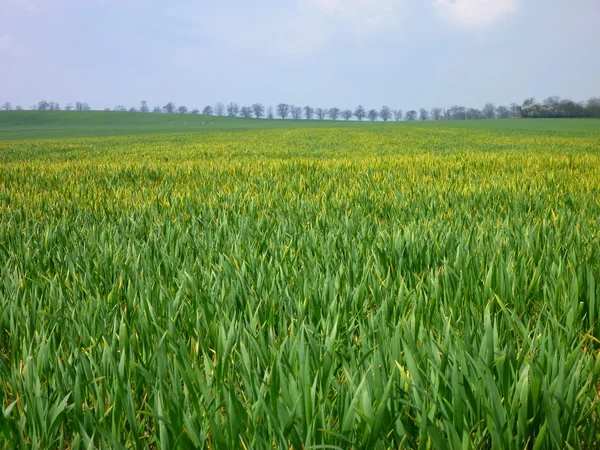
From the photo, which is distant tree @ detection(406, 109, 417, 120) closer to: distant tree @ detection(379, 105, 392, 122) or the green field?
distant tree @ detection(379, 105, 392, 122)

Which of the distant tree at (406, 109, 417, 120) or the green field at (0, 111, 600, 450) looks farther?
the distant tree at (406, 109, 417, 120)

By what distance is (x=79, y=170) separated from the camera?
324 inches

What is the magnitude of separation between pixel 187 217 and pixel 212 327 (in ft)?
7.90

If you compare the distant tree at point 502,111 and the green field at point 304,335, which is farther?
the distant tree at point 502,111

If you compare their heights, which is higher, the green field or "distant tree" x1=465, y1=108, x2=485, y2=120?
"distant tree" x1=465, y1=108, x2=485, y2=120

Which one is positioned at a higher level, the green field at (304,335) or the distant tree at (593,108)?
the distant tree at (593,108)

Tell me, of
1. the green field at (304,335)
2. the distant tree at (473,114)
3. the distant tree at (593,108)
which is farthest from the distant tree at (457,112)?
the green field at (304,335)

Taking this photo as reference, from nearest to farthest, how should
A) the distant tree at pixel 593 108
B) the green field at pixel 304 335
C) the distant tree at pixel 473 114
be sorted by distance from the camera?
the green field at pixel 304 335 → the distant tree at pixel 593 108 → the distant tree at pixel 473 114

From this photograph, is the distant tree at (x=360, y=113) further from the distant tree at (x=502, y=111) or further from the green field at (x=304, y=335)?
the green field at (x=304, y=335)

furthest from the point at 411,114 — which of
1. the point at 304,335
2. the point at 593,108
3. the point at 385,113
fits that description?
the point at 304,335

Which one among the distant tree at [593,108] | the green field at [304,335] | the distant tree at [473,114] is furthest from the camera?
the distant tree at [473,114]

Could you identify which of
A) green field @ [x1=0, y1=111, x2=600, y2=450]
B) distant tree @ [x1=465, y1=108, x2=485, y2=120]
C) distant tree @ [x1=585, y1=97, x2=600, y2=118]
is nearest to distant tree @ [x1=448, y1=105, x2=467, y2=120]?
distant tree @ [x1=465, y1=108, x2=485, y2=120]

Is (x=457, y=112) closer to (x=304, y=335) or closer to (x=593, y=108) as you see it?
(x=593, y=108)

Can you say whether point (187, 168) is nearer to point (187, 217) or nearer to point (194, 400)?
point (187, 217)
